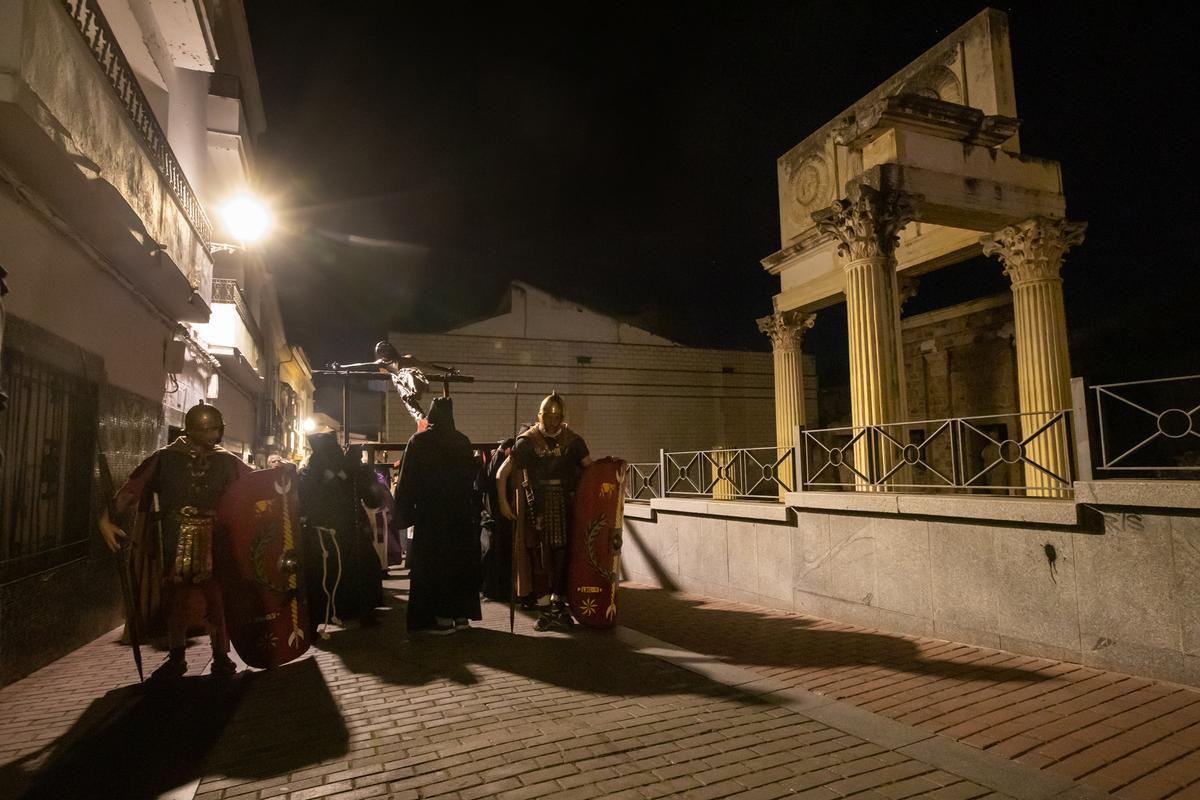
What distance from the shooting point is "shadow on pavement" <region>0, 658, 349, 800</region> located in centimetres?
280

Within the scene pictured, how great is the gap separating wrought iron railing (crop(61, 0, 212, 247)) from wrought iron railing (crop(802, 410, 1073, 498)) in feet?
24.9

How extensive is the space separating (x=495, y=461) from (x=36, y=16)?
4974 millimetres

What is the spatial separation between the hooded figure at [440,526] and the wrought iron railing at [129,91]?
4.14 metres

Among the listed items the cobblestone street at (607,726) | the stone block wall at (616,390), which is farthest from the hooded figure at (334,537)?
the stone block wall at (616,390)

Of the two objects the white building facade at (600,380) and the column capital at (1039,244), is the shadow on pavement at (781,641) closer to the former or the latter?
the column capital at (1039,244)

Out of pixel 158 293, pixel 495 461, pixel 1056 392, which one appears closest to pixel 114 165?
pixel 158 293

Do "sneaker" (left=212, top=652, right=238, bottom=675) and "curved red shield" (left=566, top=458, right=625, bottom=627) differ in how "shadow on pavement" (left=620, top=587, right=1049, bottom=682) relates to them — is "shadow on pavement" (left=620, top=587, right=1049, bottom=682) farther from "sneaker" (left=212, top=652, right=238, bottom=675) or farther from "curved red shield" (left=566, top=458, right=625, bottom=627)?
"sneaker" (left=212, top=652, right=238, bottom=675)

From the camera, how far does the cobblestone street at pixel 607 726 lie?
8.96ft

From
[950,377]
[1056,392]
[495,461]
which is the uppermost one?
[950,377]

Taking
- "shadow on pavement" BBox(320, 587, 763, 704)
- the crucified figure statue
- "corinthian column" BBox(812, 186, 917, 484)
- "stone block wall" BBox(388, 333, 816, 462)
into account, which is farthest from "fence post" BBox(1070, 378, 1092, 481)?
"stone block wall" BBox(388, 333, 816, 462)

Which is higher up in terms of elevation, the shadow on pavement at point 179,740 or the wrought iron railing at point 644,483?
the wrought iron railing at point 644,483

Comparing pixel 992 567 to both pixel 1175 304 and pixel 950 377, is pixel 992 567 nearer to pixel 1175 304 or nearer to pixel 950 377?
pixel 950 377

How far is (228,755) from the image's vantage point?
306 centimetres

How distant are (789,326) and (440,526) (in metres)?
11.1
